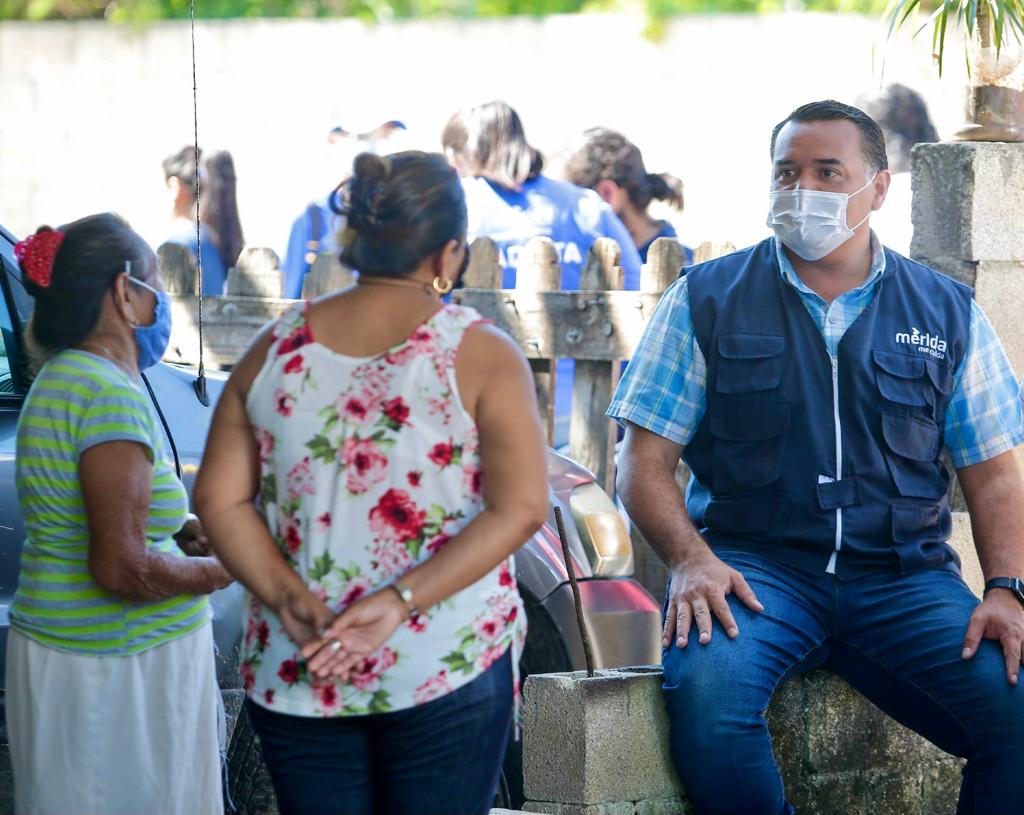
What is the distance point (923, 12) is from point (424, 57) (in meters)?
3.90

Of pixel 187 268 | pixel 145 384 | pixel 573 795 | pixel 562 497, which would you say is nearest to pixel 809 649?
pixel 573 795

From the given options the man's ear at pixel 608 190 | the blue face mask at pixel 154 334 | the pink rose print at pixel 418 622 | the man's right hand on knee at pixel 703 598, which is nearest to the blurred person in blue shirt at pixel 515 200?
the man's ear at pixel 608 190

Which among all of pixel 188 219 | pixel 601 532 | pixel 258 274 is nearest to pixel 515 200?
pixel 258 274

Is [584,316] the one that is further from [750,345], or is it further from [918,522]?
[918,522]

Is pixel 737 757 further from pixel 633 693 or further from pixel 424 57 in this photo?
pixel 424 57

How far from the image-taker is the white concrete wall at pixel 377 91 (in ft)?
38.7

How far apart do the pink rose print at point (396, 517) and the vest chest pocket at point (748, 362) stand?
1504 mm

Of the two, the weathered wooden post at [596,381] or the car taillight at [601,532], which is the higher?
the weathered wooden post at [596,381]

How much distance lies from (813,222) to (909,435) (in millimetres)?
594

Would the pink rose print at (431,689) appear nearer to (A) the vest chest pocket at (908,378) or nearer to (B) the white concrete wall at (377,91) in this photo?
(A) the vest chest pocket at (908,378)

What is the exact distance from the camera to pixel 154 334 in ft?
10.9

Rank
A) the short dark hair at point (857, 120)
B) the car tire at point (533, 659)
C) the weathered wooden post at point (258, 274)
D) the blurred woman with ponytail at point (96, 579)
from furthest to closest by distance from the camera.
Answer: the weathered wooden post at point (258, 274)
the car tire at point (533, 659)
the short dark hair at point (857, 120)
the blurred woman with ponytail at point (96, 579)

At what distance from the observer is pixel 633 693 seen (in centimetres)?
369

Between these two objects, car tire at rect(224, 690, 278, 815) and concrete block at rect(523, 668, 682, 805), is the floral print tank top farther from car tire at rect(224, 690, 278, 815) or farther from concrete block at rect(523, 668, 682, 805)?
car tire at rect(224, 690, 278, 815)
